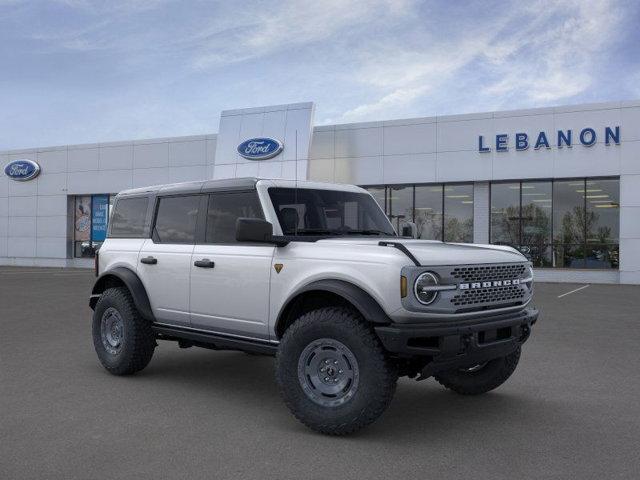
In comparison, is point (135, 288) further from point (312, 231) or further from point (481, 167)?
point (481, 167)

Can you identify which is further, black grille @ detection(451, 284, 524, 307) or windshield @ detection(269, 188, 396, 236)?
windshield @ detection(269, 188, 396, 236)

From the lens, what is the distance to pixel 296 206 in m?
5.87

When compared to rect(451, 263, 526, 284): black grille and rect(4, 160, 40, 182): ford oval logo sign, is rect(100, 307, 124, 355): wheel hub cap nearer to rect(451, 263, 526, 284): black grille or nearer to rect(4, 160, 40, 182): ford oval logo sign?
rect(451, 263, 526, 284): black grille

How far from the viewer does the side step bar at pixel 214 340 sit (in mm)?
5445

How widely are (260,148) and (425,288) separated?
23282 millimetres

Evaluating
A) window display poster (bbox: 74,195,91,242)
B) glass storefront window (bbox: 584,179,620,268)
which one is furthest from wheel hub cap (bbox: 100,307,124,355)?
window display poster (bbox: 74,195,91,242)

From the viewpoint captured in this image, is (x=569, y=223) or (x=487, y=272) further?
(x=569, y=223)

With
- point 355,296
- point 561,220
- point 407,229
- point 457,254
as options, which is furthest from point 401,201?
point 355,296

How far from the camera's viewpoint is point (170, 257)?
20.7 ft

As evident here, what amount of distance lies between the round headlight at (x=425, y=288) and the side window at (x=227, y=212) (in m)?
1.75

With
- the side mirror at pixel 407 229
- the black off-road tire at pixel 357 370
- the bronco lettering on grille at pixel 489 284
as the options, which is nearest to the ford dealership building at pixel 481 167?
the side mirror at pixel 407 229

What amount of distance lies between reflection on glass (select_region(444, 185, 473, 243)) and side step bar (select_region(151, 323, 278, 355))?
66.9 ft

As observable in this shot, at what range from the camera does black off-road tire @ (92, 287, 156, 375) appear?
6566 mm

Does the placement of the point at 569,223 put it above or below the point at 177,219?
above
